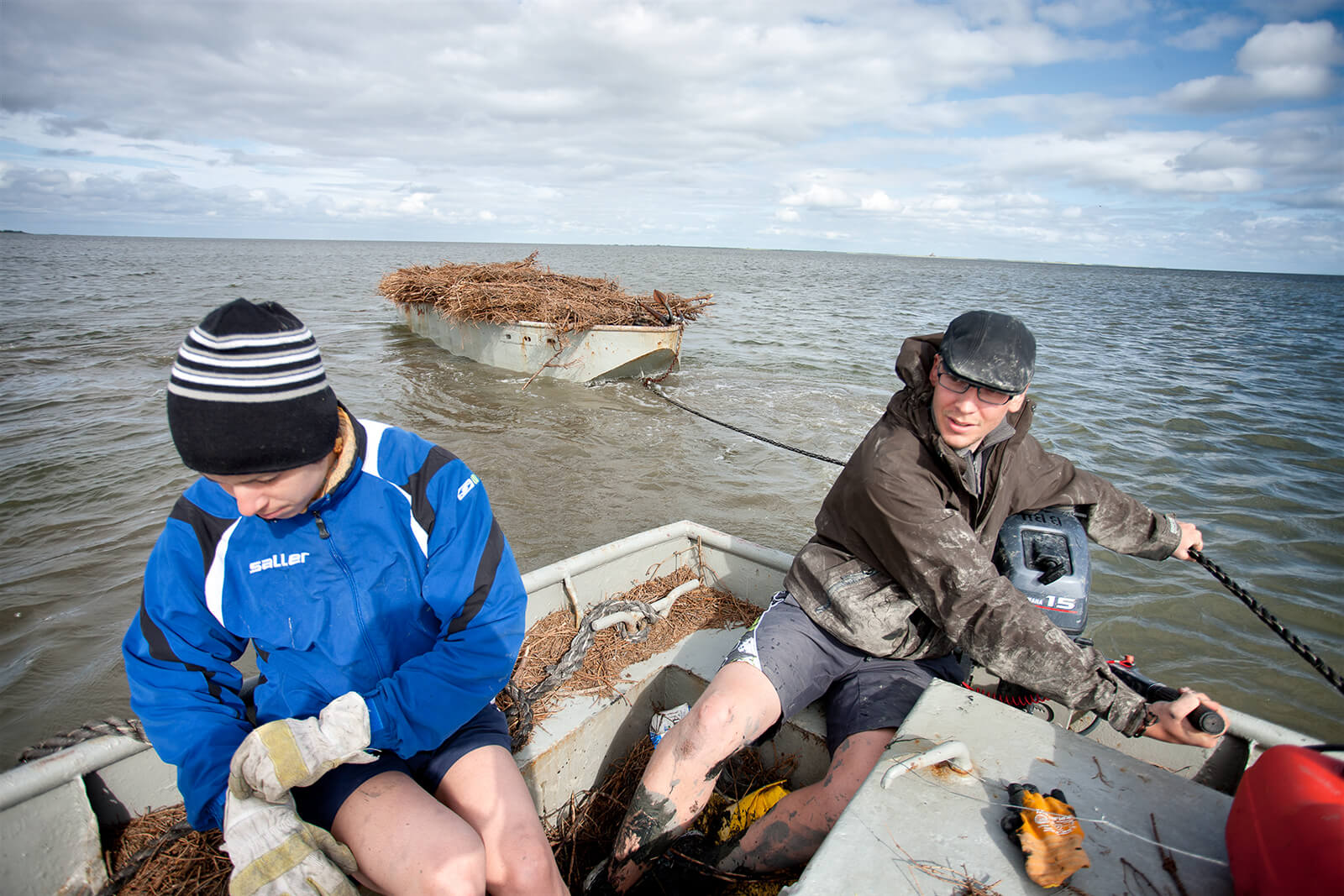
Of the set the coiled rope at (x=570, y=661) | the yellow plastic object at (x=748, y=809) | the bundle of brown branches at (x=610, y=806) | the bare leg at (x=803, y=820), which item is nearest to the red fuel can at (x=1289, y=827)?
the bare leg at (x=803, y=820)

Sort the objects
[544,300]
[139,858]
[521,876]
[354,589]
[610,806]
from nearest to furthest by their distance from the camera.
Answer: [521,876]
[354,589]
[139,858]
[610,806]
[544,300]

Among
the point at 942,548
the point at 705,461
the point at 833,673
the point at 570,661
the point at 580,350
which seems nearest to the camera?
the point at 942,548

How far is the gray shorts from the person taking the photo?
230 cm

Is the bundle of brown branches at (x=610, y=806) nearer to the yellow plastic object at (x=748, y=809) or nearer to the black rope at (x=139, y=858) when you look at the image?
the yellow plastic object at (x=748, y=809)

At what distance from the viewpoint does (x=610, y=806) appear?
2645 mm

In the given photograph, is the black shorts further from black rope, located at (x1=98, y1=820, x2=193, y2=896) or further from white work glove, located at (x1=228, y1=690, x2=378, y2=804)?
black rope, located at (x1=98, y1=820, x2=193, y2=896)

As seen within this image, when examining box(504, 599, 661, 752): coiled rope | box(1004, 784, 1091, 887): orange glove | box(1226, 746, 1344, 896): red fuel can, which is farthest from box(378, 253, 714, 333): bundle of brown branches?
box(1226, 746, 1344, 896): red fuel can

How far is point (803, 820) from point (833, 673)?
1.87 feet

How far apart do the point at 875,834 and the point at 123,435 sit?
1099cm

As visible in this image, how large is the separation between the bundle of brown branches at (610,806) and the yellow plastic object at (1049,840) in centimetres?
123

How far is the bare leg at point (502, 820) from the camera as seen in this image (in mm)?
1688

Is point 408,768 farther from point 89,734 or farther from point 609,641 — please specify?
point 609,641

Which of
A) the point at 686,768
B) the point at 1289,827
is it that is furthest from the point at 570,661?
the point at 1289,827

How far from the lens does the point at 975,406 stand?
2189 mm
